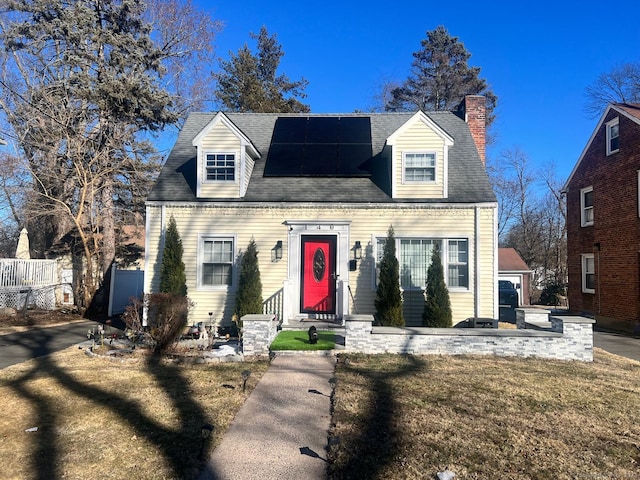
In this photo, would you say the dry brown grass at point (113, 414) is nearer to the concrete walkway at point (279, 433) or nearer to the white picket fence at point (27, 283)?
the concrete walkway at point (279, 433)

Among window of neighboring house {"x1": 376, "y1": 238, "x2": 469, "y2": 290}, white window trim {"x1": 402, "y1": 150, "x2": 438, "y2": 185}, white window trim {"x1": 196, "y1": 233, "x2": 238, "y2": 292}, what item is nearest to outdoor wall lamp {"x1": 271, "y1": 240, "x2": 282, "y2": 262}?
white window trim {"x1": 196, "y1": 233, "x2": 238, "y2": 292}

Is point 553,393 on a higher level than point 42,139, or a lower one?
lower

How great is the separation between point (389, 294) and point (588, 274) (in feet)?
39.1

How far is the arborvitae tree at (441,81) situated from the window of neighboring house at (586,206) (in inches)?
565

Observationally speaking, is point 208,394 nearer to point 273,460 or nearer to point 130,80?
point 273,460

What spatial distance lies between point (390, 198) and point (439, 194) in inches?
51.5

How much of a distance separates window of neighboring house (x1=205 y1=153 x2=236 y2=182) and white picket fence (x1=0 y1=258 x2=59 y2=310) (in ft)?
26.7

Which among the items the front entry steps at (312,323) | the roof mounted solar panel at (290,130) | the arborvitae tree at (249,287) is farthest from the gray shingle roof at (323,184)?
the front entry steps at (312,323)

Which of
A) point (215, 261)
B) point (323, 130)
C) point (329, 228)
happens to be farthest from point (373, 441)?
point (323, 130)

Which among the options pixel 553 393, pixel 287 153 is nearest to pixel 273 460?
pixel 553 393

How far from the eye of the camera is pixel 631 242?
1435 cm

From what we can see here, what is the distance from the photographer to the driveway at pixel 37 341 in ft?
27.9

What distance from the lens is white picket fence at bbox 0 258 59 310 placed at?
558 inches

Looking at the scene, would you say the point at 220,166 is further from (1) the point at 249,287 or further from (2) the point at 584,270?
(2) the point at 584,270
